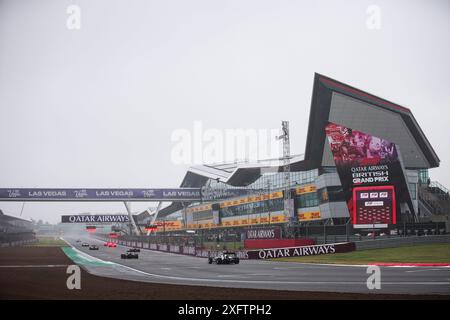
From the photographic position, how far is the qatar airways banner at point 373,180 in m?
59.0

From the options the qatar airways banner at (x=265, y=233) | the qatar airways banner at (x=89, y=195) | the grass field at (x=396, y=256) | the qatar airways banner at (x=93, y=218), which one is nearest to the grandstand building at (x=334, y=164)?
the qatar airways banner at (x=265, y=233)

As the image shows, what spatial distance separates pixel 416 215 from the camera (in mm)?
66875

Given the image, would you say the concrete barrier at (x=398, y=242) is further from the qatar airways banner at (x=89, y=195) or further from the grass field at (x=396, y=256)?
the qatar airways banner at (x=89, y=195)

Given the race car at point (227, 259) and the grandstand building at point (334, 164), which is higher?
the grandstand building at point (334, 164)

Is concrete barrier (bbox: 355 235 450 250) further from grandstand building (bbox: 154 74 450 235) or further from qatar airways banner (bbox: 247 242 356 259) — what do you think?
grandstand building (bbox: 154 74 450 235)

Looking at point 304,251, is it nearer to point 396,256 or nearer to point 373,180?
point 396,256

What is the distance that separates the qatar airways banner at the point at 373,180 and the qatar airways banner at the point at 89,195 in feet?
173

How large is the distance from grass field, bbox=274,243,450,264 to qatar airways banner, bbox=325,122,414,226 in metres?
8.08

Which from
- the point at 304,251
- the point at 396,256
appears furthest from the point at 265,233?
the point at 396,256

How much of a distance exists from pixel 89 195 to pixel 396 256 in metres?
77.6

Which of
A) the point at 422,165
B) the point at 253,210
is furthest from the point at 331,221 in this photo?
the point at 253,210

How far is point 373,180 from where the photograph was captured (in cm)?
6081
